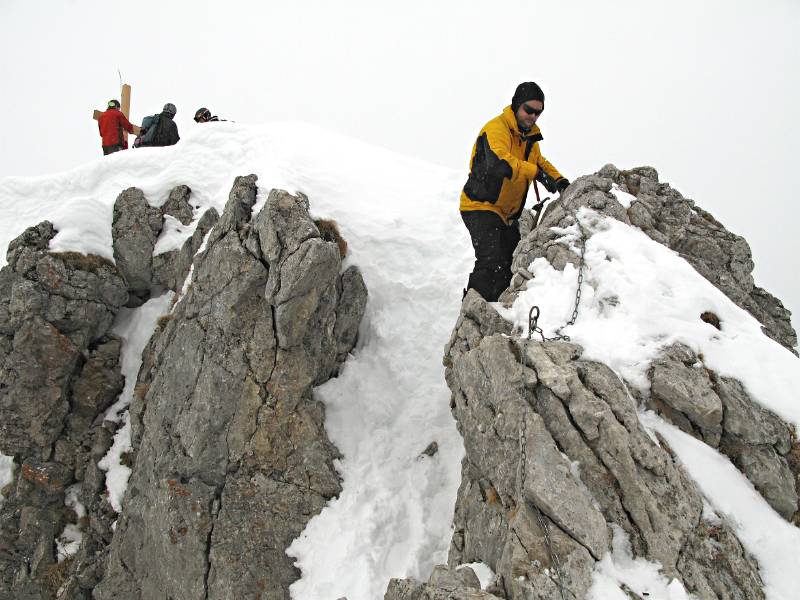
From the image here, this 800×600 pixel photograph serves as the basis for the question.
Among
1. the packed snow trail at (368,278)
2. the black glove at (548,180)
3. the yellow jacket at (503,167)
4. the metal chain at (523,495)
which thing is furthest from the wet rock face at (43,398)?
the black glove at (548,180)

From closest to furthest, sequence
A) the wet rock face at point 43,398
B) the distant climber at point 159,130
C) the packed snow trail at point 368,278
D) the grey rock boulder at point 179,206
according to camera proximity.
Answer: the packed snow trail at point 368,278 < the wet rock face at point 43,398 < the grey rock boulder at point 179,206 < the distant climber at point 159,130

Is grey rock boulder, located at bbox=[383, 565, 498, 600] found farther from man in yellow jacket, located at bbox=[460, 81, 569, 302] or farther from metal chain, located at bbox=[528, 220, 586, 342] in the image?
man in yellow jacket, located at bbox=[460, 81, 569, 302]

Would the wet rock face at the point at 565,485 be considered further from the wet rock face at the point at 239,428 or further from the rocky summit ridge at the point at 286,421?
the wet rock face at the point at 239,428

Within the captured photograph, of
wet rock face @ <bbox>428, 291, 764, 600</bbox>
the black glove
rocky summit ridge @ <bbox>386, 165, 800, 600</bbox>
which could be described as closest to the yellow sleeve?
the black glove

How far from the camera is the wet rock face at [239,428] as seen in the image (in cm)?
931

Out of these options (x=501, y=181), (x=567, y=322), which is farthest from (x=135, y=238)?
(x=567, y=322)

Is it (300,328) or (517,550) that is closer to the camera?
(517,550)

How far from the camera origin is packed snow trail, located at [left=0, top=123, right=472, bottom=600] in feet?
A: 29.5

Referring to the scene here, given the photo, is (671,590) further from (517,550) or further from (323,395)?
(323,395)

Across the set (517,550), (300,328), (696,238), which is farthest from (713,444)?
(300,328)

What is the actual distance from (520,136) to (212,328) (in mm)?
7247

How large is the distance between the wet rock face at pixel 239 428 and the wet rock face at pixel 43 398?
198cm

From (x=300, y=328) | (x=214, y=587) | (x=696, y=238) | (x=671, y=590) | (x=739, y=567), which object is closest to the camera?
(x=671, y=590)

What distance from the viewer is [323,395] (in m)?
10.8
